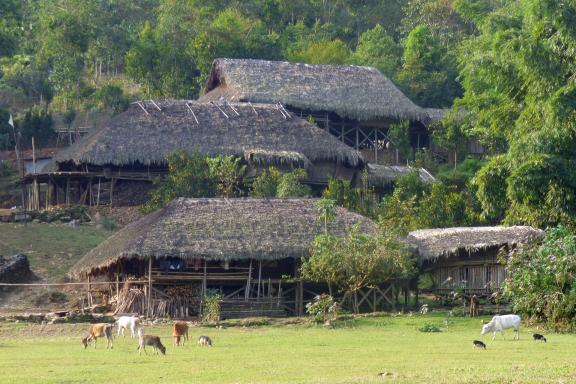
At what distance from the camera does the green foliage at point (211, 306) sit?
39.3 meters

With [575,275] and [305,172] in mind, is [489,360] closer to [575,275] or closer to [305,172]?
[575,275]

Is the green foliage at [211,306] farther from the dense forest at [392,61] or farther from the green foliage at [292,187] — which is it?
the green foliage at [292,187]

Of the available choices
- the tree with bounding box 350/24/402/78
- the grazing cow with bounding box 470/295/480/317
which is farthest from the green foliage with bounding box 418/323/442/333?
the tree with bounding box 350/24/402/78

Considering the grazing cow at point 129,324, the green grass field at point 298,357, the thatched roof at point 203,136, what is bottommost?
the green grass field at point 298,357

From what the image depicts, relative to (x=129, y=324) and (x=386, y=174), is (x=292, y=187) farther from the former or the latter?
(x=129, y=324)

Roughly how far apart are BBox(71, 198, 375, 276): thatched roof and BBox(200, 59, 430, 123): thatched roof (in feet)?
55.0

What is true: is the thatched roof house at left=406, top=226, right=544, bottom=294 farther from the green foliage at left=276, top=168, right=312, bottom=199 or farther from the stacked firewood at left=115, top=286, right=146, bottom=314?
the stacked firewood at left=115, top=286, right=146, bottom=314

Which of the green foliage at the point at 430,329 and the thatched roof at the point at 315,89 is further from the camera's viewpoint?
the thatched roof at the point at 315,89

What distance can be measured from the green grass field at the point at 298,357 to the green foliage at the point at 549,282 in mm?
685

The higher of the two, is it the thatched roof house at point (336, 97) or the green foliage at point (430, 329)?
the thatched roof house at point (336, 97)

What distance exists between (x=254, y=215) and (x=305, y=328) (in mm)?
6378

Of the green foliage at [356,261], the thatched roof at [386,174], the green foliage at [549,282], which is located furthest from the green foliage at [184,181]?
the green foliage at [549,282]

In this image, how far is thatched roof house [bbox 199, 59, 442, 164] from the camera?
6047cm

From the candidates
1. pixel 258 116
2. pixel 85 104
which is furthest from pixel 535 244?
pixel 85 104
